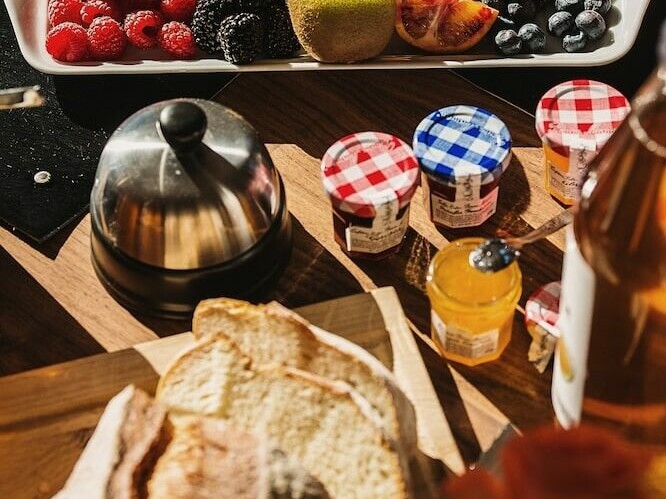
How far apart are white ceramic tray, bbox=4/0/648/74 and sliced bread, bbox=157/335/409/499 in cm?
51

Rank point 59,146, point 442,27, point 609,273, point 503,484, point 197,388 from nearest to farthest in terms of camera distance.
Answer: point 503,484, point 609,273, point 197,388, point 59,146, point 442,27

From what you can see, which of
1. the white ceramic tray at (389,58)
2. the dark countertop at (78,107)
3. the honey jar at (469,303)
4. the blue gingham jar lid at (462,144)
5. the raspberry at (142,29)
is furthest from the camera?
the raspberry at (142,29)

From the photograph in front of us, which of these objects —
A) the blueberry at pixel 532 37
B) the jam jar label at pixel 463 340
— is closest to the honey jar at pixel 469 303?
the jam jar label at pixel 463 340

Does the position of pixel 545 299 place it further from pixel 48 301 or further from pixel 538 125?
pixel 48 301

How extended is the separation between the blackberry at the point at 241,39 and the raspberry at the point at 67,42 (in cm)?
21

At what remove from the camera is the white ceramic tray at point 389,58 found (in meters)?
1.30

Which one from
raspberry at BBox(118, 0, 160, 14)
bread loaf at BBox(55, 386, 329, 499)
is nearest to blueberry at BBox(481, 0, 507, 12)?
raspberry at BBox(118, 0, 160, 14)

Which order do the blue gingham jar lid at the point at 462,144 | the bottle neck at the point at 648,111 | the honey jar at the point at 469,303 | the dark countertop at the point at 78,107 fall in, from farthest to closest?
1. the dark countertop at the point at 78,107
2. the blue gingham jar lid at the point at 462,144
3. the honey jar at the point at 469,303
4. the bottle neck at the point at 648,111

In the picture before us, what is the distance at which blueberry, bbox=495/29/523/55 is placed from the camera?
Answer: 134cm

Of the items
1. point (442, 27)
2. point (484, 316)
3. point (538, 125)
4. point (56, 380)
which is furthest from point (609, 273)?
point (442, 27)

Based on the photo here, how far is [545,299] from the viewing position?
39.7 inches

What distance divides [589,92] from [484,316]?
0.33 m

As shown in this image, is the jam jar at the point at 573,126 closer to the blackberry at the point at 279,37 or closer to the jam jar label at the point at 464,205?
the jam jar label at the point at 464,205

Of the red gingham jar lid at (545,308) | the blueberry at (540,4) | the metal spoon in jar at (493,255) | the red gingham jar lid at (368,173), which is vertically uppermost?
the red gingham jar lid at (368,173)
